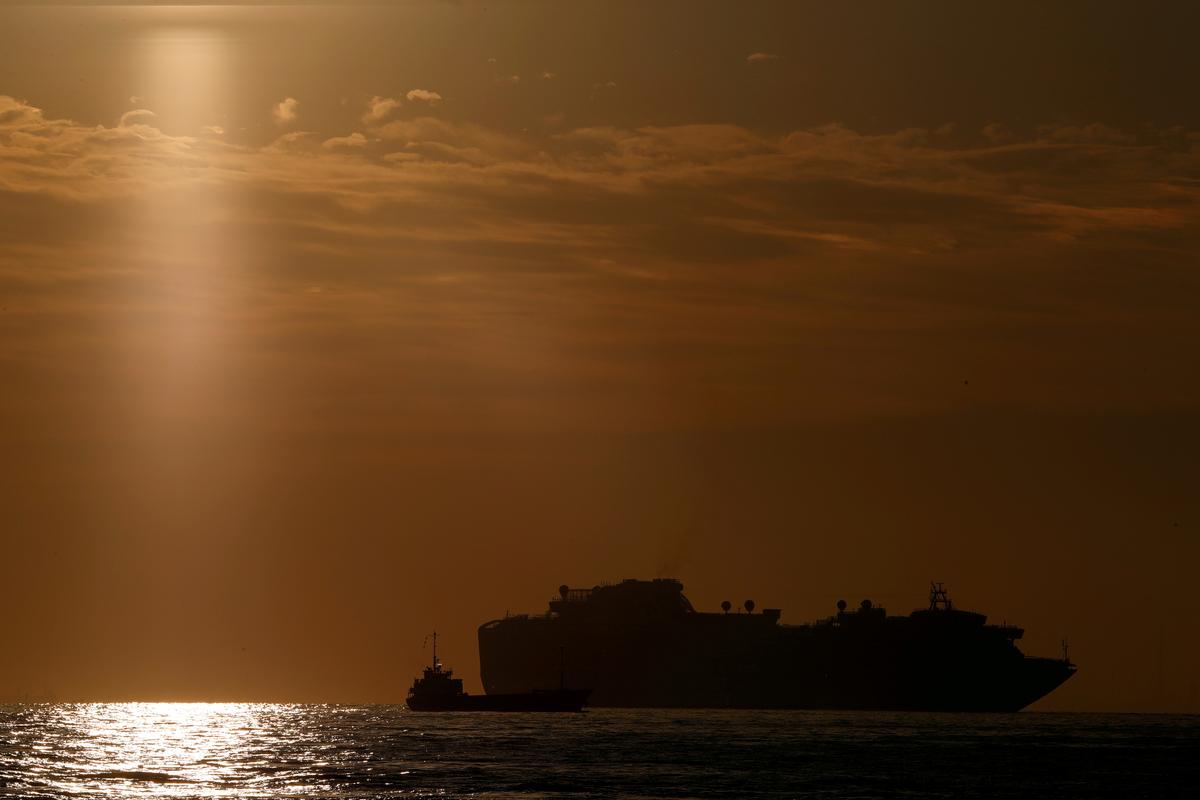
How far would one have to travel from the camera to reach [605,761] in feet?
350

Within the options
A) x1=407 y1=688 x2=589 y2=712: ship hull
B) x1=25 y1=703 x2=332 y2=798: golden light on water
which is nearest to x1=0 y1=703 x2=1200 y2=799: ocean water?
x1=25 y1=703 x2=332 y2=798: golden light on water

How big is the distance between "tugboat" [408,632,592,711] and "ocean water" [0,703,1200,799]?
12287mm

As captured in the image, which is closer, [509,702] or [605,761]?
[605,761]

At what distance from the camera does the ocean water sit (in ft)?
293

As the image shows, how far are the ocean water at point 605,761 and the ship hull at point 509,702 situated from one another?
12613mm

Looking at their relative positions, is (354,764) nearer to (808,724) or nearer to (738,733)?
(738,733)

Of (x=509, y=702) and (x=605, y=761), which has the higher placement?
(x=509, y=702)

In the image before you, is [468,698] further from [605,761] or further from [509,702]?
[605,761]

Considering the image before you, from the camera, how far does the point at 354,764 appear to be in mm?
106125

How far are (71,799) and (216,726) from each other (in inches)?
4192

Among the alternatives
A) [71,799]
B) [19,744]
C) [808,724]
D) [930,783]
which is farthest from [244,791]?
[808,724]

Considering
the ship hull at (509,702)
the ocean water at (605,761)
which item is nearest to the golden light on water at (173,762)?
the ocean water at (605,761)

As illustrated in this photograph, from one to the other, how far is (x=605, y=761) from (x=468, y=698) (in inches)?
3145

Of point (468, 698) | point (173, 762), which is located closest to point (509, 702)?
point (468, 698)
